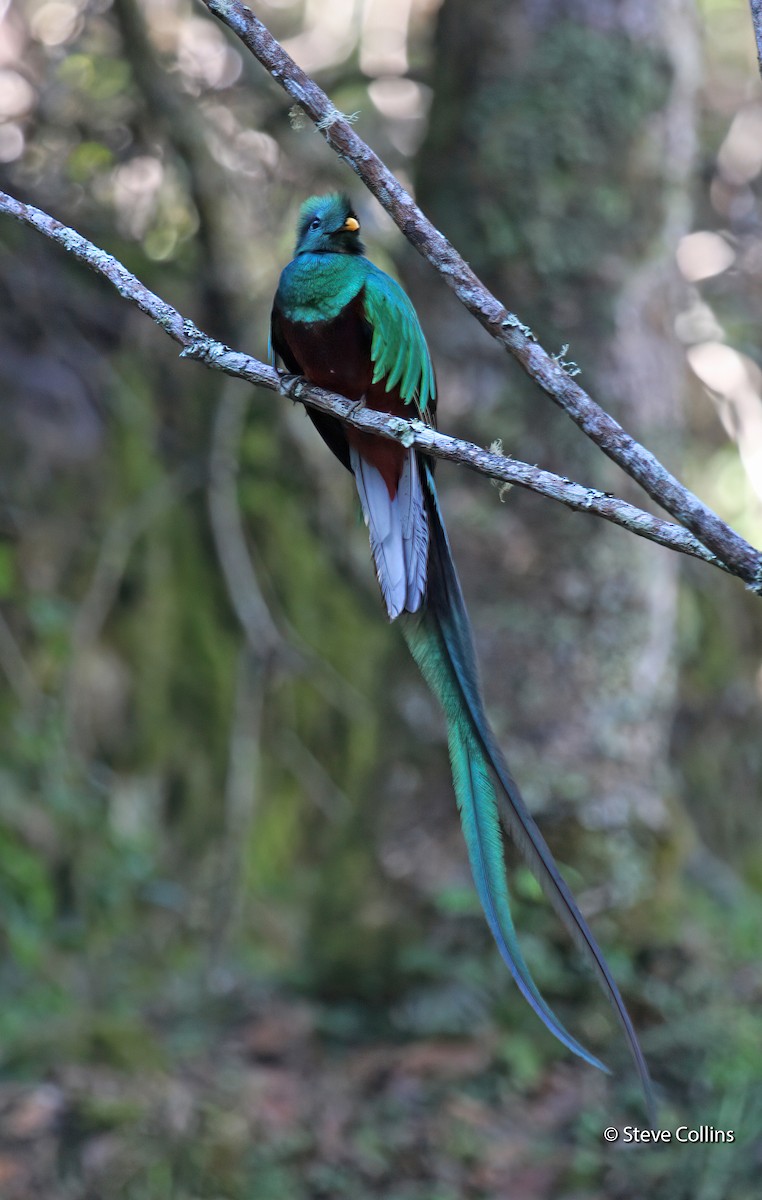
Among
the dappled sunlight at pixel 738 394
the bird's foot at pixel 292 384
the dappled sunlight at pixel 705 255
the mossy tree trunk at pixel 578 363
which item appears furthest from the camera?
the dappled sunlight at pixel 705 255

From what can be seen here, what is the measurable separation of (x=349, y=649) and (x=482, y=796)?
3.17 m

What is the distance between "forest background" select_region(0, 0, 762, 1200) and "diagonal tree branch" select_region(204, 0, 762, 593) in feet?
5.74

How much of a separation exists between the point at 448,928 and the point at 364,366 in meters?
1.69

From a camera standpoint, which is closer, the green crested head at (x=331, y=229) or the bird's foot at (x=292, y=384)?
the bird's foot at (x=292, y=384)

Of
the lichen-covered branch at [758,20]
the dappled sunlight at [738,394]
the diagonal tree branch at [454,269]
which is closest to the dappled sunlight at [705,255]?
the dappled sunlight at [738,394]

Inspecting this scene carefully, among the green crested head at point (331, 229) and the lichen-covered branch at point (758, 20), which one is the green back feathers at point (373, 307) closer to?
the green crested head at point (331, 229)

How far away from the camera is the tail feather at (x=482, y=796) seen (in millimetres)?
1519

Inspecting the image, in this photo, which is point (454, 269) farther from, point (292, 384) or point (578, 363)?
point (578, 363)

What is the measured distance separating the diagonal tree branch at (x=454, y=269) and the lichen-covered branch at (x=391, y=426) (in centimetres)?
4

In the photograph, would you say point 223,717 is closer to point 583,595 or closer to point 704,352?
point 583,595

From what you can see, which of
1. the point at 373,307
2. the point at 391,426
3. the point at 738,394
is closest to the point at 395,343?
the point at 373,307

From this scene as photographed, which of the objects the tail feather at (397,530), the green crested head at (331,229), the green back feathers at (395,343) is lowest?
the tail feather at (397,530)

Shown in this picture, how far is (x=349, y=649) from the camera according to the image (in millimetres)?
4871

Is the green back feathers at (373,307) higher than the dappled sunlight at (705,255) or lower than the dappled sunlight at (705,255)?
lower
